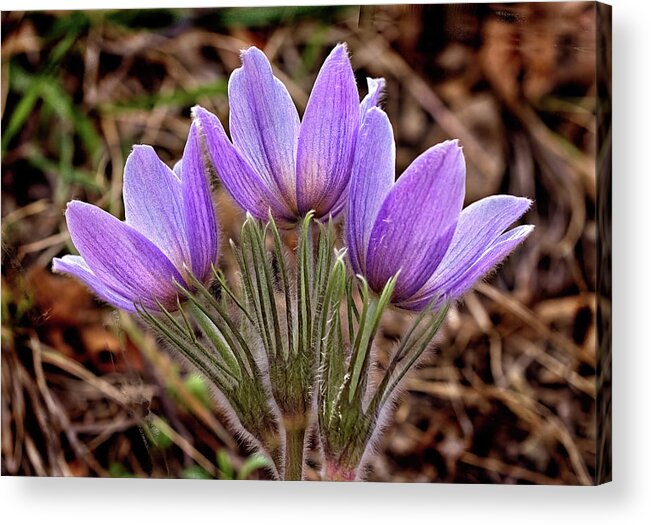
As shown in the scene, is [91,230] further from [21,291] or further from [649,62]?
[649,62]

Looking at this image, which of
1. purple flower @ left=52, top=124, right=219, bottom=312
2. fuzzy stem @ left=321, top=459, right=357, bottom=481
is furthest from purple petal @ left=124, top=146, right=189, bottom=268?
fuzzy stem @ left=321, top=459, right=357, bottom=481

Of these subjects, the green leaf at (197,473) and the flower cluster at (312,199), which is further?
the green leaf at (197,473)

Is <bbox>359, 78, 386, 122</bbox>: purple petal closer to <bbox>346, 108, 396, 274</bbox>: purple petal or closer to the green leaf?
<bbox>346, 108, 396, 274</bbox>: purple petal

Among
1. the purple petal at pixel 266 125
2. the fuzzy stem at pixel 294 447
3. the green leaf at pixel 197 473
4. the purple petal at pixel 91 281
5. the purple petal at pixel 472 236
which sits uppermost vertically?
the purple petal at pixel 266 125

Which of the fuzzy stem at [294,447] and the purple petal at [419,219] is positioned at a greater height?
the purple petal at [419,219]

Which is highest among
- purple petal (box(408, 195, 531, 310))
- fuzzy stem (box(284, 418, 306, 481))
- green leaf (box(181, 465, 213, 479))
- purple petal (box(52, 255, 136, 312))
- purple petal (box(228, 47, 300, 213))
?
purple petal (box(228, 47, 300, 213))

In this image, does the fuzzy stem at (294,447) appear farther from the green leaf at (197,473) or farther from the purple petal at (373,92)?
the purple petal at (373,92)

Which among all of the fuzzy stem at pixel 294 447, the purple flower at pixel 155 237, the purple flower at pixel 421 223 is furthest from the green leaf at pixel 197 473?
the purple flower at pixel 421 223
